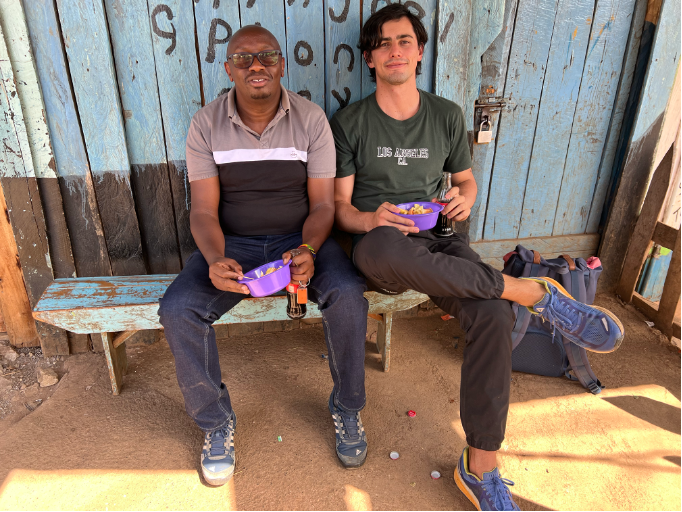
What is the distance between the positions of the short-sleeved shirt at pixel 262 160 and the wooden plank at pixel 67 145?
67 cm

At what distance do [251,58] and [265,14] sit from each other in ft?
1.46

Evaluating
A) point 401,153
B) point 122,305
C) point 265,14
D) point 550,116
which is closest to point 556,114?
point 550,116

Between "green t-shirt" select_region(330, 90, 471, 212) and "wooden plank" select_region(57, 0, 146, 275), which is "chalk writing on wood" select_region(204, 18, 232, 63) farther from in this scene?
"green t-shirt" select_region(330, 90, 471, 212)

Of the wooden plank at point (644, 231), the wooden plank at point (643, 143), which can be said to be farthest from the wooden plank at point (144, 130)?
the wooden plank at point (644, 231)

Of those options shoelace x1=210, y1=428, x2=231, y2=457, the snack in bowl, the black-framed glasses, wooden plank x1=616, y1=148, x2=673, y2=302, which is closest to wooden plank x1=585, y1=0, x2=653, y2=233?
wooden plank x1=616, y1=148, x2=673, y2=302

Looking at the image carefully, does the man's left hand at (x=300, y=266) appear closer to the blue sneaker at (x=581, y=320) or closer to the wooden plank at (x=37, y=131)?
the blue sneaker at (x=581, y=320)

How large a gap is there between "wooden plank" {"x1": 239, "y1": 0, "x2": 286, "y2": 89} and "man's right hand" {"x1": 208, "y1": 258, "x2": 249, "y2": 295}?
4.30ft

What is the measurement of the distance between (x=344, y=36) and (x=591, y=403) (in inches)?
92.6

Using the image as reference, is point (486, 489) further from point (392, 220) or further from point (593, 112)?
point (593, 112)

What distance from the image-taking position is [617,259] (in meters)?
3.34

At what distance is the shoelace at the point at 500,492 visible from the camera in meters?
1.72

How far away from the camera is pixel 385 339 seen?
8.47ft

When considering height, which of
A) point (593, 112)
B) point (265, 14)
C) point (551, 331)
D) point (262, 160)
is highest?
point (265, 14)

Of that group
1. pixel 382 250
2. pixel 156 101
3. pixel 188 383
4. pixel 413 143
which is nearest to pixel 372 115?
pixel 413 143
